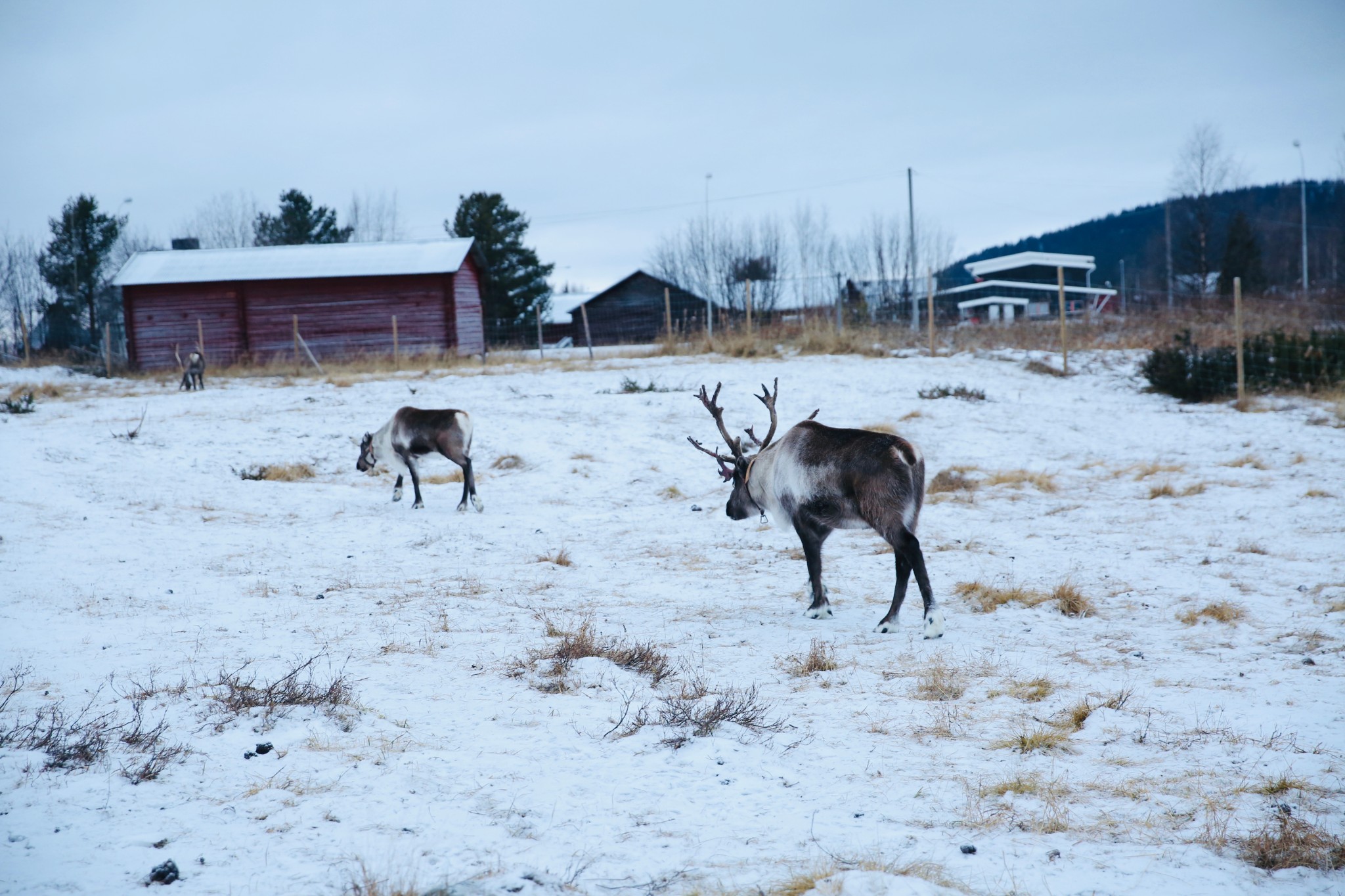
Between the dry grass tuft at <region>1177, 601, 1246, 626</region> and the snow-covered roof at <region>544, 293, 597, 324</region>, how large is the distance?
3600 centimetres

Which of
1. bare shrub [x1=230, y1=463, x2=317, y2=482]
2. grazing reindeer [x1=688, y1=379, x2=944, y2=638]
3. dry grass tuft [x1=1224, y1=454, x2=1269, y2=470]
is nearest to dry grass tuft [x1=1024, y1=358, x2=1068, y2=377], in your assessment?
dry grass tuft [x1=1224, y1=454, x2=1269, y2=470]

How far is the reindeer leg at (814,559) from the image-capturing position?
5906mm

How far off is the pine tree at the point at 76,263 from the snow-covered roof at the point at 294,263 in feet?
37.1

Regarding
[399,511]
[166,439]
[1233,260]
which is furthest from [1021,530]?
[1233,260]

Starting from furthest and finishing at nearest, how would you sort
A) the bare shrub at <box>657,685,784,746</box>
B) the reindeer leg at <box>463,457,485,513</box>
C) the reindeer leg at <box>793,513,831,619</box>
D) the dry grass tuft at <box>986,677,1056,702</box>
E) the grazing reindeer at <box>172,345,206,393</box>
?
1. the grazing reindeer at <box>172,345,206,393</box>
2. the reindeer leg at <box>463,457,485,513</box>
3. the reindeer leg at <box>793,513,831,619</box>
4. the dry grass tuft at <box>986,677,1056,702</box>
5. the bare shrub at <box>657,685,784,746</box>

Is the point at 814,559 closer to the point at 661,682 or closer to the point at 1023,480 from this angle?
the point at 661,682

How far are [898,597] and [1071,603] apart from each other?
130 cm

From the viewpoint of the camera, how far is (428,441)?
33.1 ft

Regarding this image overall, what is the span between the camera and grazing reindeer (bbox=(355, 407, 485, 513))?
991 cm

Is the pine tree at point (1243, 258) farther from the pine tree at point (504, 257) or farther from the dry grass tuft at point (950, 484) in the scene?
the dry grass tuft at point (950, 484)

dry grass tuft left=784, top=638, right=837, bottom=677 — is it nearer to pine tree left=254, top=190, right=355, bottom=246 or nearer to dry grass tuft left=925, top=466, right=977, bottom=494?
dry grass tuft left=925, top=466, right=977, bottom=494

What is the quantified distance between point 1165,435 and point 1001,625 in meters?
8.57

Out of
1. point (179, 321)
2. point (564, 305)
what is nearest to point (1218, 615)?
point (179, 321)

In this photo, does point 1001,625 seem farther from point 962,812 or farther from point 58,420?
point 58,420
